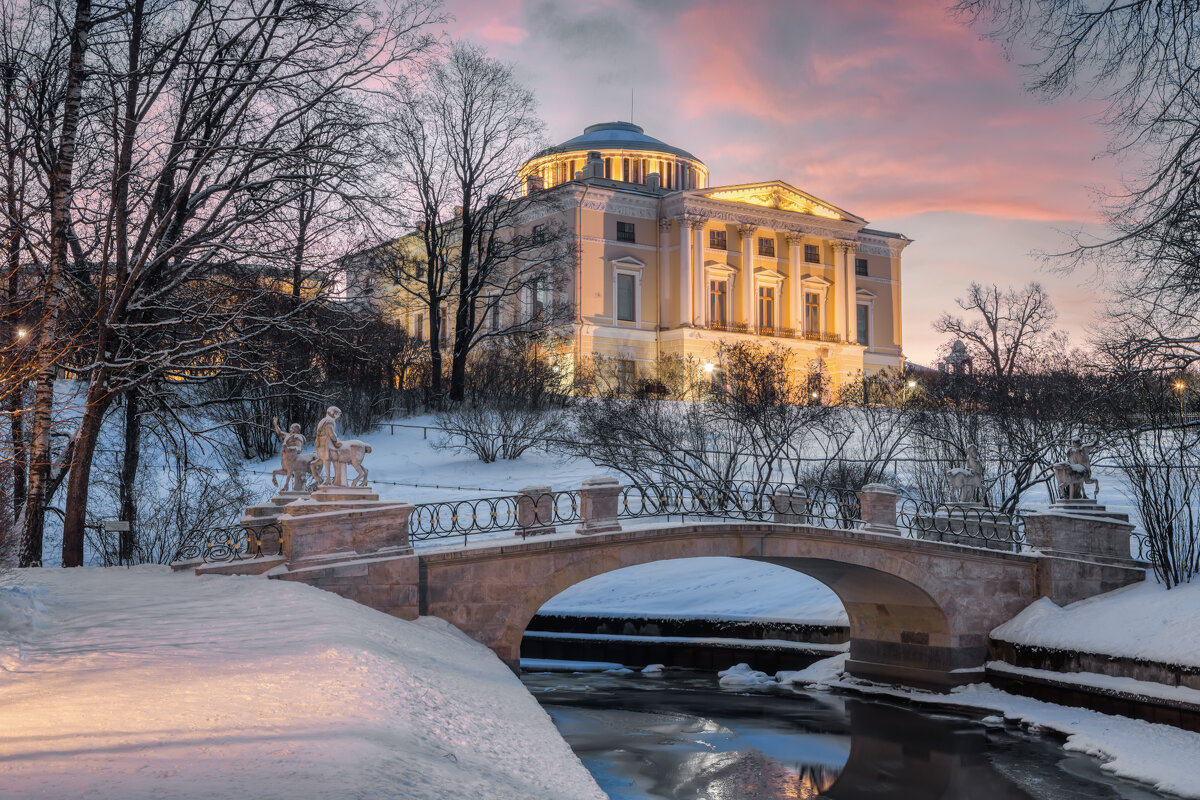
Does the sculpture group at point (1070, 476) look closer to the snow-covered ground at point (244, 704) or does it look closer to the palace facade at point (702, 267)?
the snow-covered ground at point (244, 704)

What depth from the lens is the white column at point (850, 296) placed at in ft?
228

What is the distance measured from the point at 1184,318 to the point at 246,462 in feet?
99.5

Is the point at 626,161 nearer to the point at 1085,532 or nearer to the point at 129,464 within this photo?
the point at 1085,532

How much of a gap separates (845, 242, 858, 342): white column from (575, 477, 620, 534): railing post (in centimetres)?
5128

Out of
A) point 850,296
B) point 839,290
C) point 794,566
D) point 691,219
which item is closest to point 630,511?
point 794,566

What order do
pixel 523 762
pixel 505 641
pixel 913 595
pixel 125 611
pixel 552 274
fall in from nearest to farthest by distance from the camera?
pixel 523 762 < pixel 125 611 < pixel 505 641 < pixel 913 595 < pixel 552 274

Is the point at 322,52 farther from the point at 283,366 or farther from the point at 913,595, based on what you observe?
the point at 913,595

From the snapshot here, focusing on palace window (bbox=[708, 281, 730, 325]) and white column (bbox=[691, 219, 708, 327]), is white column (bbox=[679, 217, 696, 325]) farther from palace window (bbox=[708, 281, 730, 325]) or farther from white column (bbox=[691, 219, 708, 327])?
palace window (bbox=[708, 281, 730, 325])

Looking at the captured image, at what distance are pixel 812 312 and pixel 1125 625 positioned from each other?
49041 millimetres

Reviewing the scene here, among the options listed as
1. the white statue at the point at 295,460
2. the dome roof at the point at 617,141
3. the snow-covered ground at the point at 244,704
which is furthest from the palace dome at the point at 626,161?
the snow-covered ground at the point at 244,704

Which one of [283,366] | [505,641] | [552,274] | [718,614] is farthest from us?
[552,274]

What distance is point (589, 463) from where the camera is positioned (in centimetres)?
3856

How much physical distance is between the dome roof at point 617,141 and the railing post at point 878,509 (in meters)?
51.2

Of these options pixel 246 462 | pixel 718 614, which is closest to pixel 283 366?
pixel 718 614
